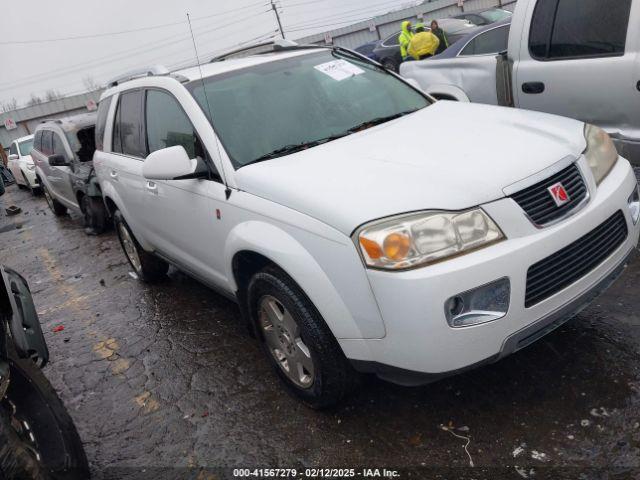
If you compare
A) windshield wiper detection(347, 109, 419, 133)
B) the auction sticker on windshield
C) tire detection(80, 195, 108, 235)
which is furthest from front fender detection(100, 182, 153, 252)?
tire detection(80, 195, 108, 235)

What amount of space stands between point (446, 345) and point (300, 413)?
1.14 meters

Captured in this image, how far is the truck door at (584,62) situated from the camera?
13.8ft

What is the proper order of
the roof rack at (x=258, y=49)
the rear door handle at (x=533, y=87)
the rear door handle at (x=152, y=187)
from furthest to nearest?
the rear door handle at (x=533, y=87) < the roof rack at (x=258, y=49) < the rear door handle at (x=152, y=187)

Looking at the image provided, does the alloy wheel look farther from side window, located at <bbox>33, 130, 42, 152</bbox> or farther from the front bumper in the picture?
side window, located at <bbox>33, 130, 42, 152</bbox>

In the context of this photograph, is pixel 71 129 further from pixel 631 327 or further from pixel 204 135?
pixel 631 327

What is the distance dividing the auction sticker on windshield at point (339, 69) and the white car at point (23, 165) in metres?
12.1

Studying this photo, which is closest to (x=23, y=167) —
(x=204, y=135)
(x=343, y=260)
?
(x=204, y=135)

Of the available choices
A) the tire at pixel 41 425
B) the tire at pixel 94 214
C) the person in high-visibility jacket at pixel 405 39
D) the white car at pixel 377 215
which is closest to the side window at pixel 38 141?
the tire at pixel 94 214

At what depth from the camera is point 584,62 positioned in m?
4.44

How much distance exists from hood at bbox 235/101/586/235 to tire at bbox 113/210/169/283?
2625mm

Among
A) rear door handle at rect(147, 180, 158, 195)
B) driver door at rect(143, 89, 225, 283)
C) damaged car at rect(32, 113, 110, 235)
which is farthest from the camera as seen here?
damaged car at rect(32, 113, 110, 235)

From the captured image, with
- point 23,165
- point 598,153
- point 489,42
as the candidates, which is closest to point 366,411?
point 598,153

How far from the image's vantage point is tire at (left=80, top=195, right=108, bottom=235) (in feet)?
26.8

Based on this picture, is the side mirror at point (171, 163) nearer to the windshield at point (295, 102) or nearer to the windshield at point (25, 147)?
the windshield at point (295, 102)
